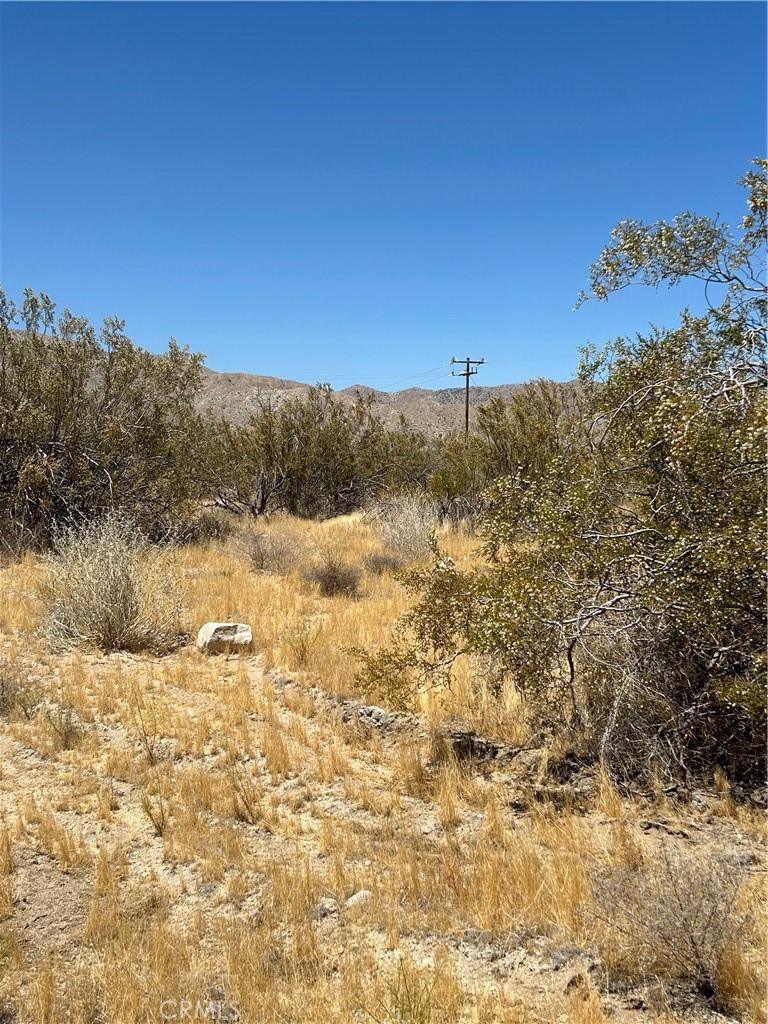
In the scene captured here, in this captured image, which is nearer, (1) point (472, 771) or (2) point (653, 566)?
(2) point (653, 566)

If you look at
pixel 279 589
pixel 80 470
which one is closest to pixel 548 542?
pixel 279 589

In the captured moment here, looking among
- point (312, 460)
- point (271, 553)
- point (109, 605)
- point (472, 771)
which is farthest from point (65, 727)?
point (312, 460)

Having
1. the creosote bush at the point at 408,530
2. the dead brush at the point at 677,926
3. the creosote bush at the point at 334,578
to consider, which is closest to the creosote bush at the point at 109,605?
the creosote bush at the point at 334,578

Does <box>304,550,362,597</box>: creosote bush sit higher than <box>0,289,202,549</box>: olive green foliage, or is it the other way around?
<box>0,289,202,549</box>: olive green foliage

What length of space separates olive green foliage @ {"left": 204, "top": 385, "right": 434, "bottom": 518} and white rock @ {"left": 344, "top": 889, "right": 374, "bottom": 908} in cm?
1399

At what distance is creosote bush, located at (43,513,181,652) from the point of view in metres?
6.61

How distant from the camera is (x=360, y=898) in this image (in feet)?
9.29

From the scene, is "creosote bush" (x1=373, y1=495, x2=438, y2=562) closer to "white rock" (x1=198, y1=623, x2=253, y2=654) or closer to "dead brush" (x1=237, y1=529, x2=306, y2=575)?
"dead brush" (x1=237, y1=529, x2=306, y2=575)

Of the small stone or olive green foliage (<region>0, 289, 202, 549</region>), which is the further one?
olive green foliage (<region>0, 289, 202, 549</region>)

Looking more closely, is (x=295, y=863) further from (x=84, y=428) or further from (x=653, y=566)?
(x=84, y=428)

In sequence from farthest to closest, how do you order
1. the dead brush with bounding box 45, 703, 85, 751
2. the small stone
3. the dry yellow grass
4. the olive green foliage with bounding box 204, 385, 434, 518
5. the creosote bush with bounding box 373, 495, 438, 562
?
the olive green foliage with bounding box 204, 385, 434, 518, the creosote bush with bounding box 373, 495, 438, 562, the dead brush with bounding box 45, 703, 85, 751, the small stone, the dry yellow grass

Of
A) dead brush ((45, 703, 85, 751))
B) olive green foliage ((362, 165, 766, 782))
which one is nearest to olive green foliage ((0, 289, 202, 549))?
dead brush ((45, 703, 85, 751))

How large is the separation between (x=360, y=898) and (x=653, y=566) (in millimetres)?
2402

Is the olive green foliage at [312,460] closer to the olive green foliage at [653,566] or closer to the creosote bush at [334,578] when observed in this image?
the creosote bush at [334,578]
